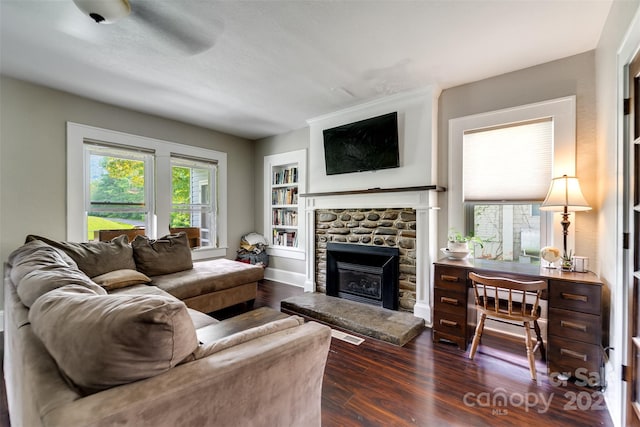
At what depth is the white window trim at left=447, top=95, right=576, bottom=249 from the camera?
7.92 ft

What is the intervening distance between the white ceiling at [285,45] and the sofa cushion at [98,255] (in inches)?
64.1

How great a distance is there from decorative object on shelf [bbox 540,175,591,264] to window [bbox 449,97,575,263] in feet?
0.80

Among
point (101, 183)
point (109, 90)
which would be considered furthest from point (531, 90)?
point (101, 183)

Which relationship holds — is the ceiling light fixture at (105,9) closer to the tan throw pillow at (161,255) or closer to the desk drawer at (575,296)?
the tan throw pillow at (161,255)

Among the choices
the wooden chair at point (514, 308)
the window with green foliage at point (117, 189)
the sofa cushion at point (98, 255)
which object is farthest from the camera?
the window with green foliage at point (117, 189)

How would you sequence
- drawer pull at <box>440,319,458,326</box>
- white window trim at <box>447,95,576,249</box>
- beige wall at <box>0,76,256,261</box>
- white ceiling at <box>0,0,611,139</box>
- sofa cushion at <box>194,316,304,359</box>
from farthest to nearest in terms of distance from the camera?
beige wall at <box>0,76,256,261</box> → drawer pull at <box>440,319,458,326</box> → white window trim at <box>447,95,576,249</box> → white ceiling at <box>0,0,611,139</box> → sofa cushion at <box>194,316,304,359</box>

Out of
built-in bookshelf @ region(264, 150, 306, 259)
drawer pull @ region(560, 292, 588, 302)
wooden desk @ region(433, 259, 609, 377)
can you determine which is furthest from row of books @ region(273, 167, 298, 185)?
drawer pull @ region(560, 292, 588, 302)

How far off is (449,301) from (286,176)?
10.3 feet

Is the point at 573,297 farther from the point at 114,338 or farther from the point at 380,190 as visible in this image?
the point at 114,338

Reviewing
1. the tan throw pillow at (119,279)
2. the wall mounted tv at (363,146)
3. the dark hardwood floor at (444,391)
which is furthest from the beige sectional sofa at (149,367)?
the wall mounted tv at (363,146)

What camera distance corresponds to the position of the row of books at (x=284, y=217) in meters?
4.75

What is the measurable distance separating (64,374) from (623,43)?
285 centimetres

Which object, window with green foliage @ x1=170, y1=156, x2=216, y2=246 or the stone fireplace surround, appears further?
window with green foliage @ x1=170, y1=156, x2=216, y2=246

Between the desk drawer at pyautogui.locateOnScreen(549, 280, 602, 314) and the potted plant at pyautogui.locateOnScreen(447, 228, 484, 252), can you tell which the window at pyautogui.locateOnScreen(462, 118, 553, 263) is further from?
the desk drawer at pyautogui.locateOnScreen(549, 280, 602, 314)
